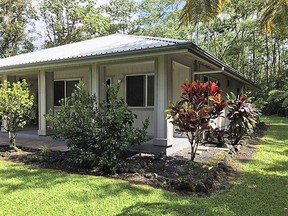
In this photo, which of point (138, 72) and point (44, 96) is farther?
point (44, 96)

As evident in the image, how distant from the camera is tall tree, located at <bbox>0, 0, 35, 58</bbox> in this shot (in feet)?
94.1

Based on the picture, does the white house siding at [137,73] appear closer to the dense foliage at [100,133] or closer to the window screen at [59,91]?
the window screen at [59,91]

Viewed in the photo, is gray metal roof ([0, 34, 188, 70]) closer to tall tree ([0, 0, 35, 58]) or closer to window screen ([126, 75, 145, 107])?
window screen ([126, 75, 145, 107])

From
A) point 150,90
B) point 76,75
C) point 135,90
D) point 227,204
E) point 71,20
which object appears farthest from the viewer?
point 71,20

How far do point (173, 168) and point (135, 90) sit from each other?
466 cm

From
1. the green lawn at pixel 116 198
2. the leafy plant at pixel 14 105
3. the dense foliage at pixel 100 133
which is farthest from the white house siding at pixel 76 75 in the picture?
the green lawn at pixel 116 198

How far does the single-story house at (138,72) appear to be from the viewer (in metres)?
8.05

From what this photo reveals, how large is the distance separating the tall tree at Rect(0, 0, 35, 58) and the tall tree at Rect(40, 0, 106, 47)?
2.57m

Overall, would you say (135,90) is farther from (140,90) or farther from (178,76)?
(178,76)

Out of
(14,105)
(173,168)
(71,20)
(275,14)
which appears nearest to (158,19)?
Result: (71,20)

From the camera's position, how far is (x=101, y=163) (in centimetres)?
639

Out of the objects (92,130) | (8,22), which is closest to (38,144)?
(92,130)

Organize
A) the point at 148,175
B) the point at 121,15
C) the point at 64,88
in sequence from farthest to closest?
the point at 121,15
the point at 64,88
the point at 148,175

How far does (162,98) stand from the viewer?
26.6ft
